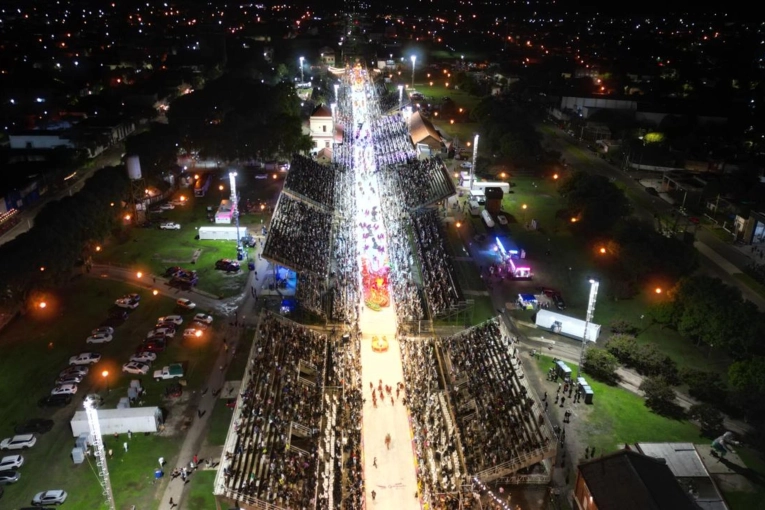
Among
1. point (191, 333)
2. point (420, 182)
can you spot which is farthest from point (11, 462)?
point (420, 182)

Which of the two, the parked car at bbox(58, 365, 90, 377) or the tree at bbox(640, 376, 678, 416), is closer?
the tree at bbox(640, 376, 678, 416)

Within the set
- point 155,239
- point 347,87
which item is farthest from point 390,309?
point 347,87

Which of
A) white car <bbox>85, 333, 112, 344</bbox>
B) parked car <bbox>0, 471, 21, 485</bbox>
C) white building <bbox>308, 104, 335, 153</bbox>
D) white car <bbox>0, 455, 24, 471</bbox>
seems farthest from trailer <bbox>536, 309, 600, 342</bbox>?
white building <bbox>308, 104, 335, 153</bbox>

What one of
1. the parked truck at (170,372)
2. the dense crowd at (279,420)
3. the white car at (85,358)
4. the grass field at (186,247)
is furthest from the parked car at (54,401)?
the grass field at (186,247)

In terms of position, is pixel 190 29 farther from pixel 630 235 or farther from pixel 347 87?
pixel 630 235

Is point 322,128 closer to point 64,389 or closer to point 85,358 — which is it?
point 85,358

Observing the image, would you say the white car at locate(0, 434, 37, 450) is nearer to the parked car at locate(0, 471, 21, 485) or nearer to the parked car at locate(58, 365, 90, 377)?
the parked car at locate(0, 471, 21, 485)

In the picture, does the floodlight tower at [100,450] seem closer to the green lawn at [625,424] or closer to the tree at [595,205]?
the green lawn at [625,424]
